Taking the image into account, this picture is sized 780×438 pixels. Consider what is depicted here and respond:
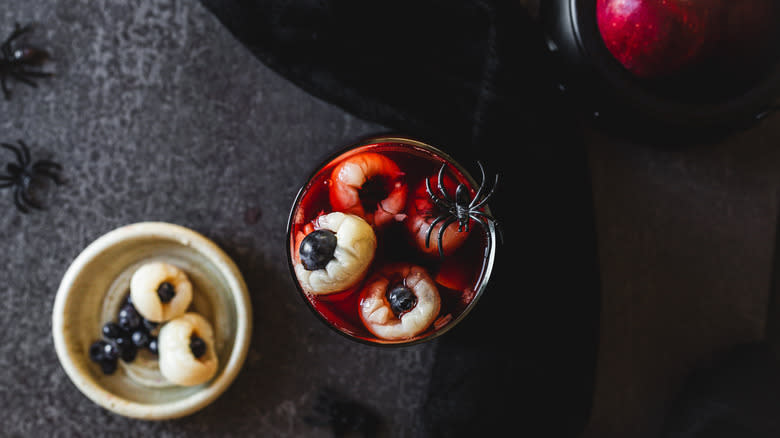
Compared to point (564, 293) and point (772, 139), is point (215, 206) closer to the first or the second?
point (564, 293)

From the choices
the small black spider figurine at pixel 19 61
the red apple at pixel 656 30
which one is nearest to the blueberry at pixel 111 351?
the small black spider figurine at pixel 19 61

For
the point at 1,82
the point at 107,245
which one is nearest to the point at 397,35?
the point at 107,245

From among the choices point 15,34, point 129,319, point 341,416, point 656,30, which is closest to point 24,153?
point 15,34

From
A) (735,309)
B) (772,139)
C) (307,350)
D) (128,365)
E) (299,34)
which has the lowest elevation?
(128,365)

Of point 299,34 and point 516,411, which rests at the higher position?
point 299,34

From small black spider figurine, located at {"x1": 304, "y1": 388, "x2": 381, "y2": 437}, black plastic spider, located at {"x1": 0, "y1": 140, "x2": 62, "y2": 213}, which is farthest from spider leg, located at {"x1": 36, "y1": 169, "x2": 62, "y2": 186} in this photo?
small black spider figurine, located at {"x1": 304, "y1": 388, "x2": 381, "y2": 437}
